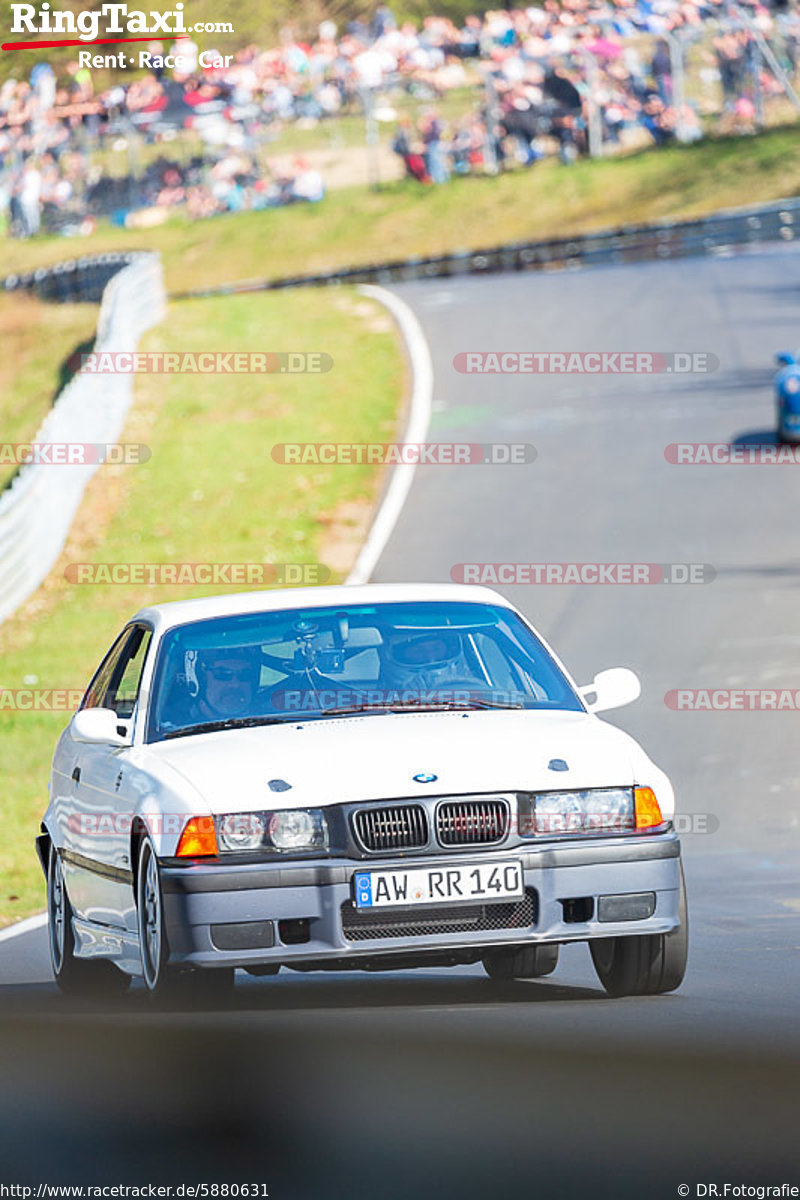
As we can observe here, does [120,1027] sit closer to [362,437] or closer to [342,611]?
[342,611]

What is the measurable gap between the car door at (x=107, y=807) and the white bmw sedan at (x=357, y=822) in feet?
0.06

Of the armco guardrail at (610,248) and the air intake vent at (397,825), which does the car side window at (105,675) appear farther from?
the armco guardrail at (610,248)

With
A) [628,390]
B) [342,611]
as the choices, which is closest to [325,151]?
[628,390]

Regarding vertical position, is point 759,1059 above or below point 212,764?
below

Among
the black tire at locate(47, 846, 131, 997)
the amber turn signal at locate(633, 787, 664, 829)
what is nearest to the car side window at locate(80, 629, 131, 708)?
the black tire at locate(47, 846, 131, 997)

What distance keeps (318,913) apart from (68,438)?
22.7 metres

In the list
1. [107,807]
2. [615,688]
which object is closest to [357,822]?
[107,807]

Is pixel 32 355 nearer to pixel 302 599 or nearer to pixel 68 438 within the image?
pixel 68 438

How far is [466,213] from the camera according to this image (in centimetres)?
6028

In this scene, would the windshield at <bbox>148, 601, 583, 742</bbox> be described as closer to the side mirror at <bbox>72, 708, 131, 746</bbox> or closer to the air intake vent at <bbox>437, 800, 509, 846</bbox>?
the side mirror at <bbox>72, 708, 131, 746</bbox>

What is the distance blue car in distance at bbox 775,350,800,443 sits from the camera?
86.5 ft

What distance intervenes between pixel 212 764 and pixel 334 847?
52 centimetres

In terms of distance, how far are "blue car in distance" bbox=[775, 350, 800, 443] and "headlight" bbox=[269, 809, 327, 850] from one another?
1967 centimetres

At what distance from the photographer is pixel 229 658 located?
8.41 m
